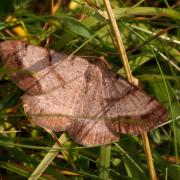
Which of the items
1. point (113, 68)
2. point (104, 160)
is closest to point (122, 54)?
point (113, 68)

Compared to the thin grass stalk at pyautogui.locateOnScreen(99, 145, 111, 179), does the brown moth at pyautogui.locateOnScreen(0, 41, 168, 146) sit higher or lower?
higher

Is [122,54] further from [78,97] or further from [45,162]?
[45,162]

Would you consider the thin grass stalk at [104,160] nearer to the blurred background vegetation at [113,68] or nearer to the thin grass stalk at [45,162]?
the blurred background vegetation at [113,68]

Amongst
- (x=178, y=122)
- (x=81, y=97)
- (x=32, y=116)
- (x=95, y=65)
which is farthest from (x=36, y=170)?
(x=178, y=122)

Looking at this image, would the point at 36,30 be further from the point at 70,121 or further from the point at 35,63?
the point at 70,121

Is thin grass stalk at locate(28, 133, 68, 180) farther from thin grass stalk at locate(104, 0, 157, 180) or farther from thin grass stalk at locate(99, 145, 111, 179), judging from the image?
thin grass stalk at locate(104, 0, 157, 180)

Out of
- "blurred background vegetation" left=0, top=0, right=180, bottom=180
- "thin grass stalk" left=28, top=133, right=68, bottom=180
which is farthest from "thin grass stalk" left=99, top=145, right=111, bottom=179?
"thin grass stalk" left=28, top=133, right=68, bottom=180
